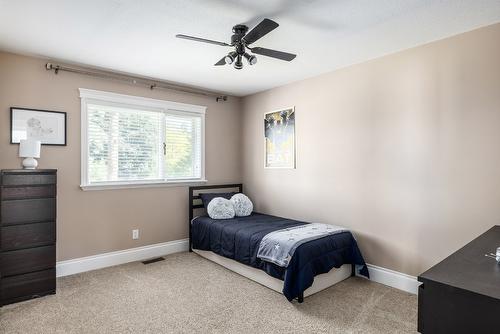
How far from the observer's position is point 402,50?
3027mm

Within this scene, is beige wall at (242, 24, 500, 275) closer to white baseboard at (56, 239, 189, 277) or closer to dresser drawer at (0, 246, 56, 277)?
white baseboard at (56, 239, 189, 277)

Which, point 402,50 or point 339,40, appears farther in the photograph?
point 402,50

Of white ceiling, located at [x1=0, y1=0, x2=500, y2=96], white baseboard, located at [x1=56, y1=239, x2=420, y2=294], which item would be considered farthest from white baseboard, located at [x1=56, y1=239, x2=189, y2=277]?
white ceiling, located at [x1=0, y1=0, x2=500, y2=96]

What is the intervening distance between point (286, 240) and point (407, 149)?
1.55m

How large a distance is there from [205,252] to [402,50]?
3.38 metres

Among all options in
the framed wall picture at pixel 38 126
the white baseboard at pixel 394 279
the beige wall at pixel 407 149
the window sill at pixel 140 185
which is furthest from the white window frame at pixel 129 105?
the white baseboard at pixel 394 279

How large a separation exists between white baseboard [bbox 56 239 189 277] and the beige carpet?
0.49 ft

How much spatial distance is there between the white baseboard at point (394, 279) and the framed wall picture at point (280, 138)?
1.69 metres

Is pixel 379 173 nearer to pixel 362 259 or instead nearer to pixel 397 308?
pixel 362 259

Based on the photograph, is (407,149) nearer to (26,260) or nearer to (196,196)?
(196,196)

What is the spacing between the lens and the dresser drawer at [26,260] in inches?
106

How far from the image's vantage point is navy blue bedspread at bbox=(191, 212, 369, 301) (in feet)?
9.00

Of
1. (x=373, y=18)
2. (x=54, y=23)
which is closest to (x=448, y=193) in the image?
(x=373, y=18)

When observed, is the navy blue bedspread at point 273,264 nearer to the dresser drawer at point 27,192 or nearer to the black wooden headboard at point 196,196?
the black wooden headboard at point 196,196
